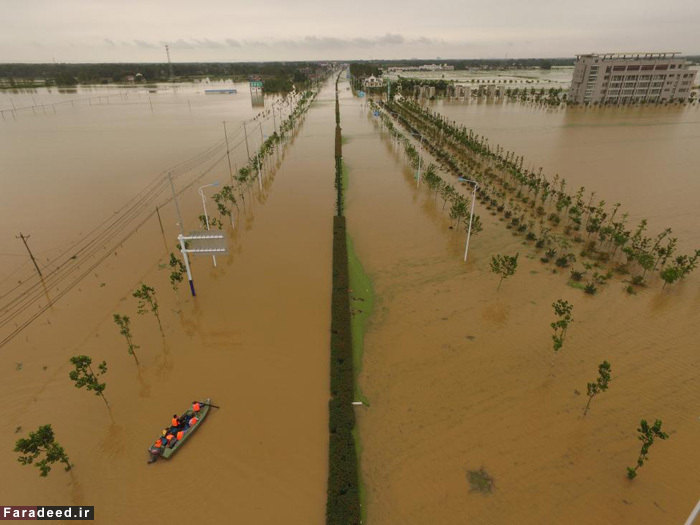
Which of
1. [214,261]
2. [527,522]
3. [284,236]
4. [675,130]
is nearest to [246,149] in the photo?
[284,236]

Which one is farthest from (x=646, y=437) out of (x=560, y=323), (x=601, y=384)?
(x=560, y=323)

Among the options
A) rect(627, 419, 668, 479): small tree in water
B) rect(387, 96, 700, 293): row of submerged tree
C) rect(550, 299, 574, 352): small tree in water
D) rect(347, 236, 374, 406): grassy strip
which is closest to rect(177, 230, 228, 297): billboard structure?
Answer: rect(347, 236, 374, 406): grassy strip

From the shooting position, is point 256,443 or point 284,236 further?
point 284,236

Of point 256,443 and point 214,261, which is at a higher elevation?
point 214,261

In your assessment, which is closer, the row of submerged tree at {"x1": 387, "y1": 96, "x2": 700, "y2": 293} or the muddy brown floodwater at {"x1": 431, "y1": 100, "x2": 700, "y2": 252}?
the row of submerged tree at {"x1": 387, "y1": 96, "x2": 700, "y2": 293}

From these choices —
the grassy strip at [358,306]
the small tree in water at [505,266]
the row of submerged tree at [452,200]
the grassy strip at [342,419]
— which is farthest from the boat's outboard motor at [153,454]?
the row of submerged tree at [452,200]

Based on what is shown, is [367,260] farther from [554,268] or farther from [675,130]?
[675,130]

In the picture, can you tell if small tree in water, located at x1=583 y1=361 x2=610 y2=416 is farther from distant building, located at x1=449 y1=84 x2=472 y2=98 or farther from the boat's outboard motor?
distant building, located at x1=449 y1=84 x2=472 y2=98
